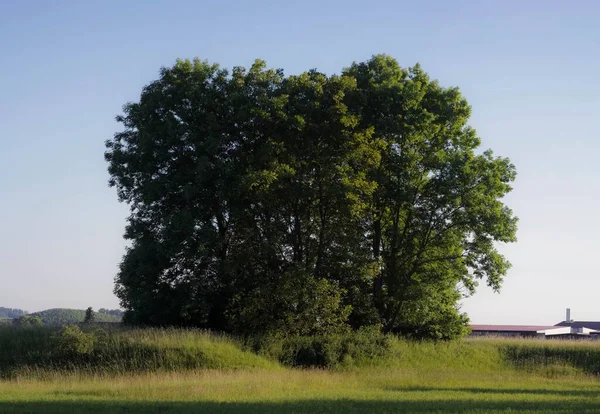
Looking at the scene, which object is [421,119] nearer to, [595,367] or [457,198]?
[457,198]

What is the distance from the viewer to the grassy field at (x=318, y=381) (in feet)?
81.1

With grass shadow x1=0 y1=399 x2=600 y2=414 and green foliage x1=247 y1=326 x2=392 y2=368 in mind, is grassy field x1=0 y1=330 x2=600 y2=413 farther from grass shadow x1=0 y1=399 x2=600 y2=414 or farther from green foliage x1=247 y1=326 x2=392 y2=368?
green foliage x1=247 y1=326 x2=392 y2=368

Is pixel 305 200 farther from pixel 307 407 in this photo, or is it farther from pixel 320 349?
pixel 307 407

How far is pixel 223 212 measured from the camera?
158ft

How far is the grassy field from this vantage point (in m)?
24.7

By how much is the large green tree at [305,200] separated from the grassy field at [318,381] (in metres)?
4.20

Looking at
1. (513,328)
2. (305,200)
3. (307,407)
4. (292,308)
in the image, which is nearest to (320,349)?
(292,308)

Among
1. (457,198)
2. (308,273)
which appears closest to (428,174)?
(457,198)

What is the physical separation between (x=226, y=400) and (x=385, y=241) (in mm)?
28754

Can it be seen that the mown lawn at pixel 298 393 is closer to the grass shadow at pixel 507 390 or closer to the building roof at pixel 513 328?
the grass shadow at pixel 507 390

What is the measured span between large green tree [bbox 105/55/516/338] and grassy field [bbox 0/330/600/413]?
4.20 meters

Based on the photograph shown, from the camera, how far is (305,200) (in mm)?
47688

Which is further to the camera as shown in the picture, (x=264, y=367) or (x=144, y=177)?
(x=144, y=177)

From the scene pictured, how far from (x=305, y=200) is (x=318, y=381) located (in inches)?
610
